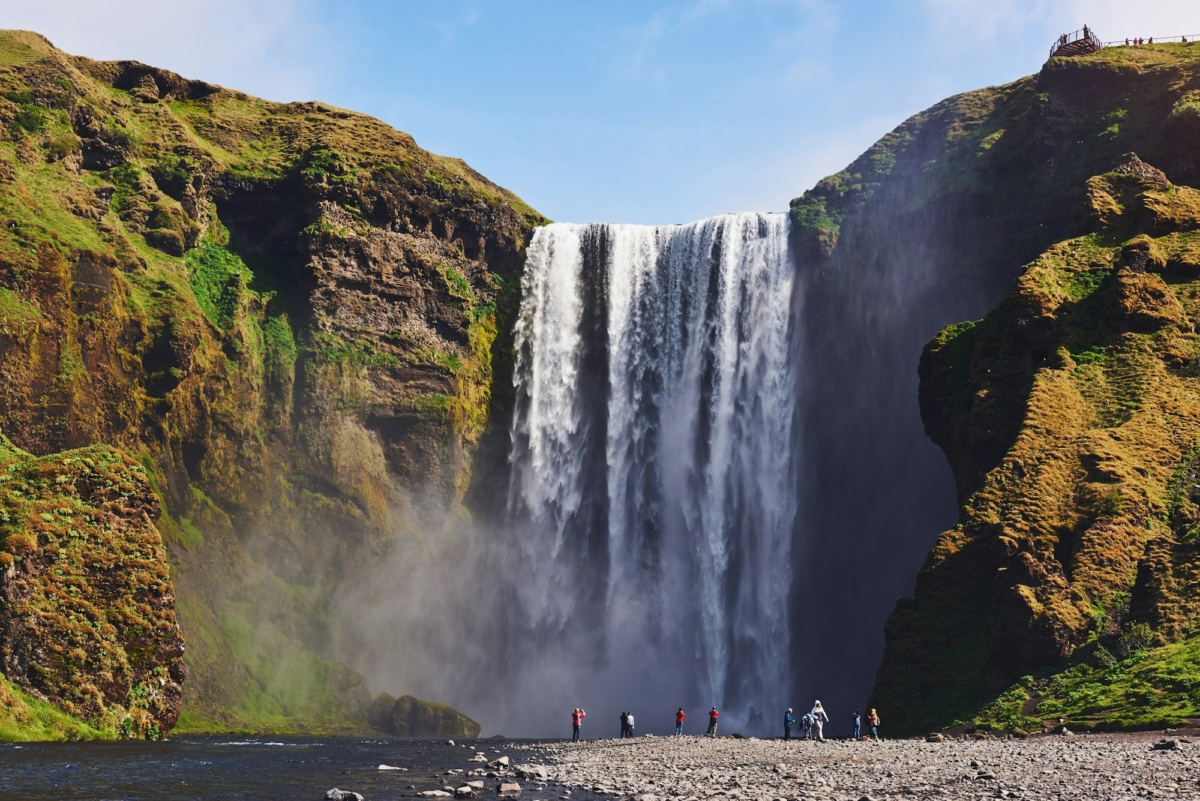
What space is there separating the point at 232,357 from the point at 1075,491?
139 feet

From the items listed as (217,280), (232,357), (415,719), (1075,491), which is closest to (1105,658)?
(1075,491)

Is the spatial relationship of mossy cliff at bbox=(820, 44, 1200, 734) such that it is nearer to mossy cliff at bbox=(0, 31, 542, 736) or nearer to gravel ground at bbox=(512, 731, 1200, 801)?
gravel ground at bbox=(512, 731, 1200, 801)

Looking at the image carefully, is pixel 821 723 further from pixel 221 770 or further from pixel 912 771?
pixel 221 770

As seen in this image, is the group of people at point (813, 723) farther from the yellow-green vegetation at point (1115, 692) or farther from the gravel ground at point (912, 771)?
the yellow-green vegetation at point (1115, 692)

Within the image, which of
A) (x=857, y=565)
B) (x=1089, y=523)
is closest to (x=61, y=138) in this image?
(x=857, y=565)

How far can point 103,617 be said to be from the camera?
39750 mm

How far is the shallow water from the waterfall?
24575 mm

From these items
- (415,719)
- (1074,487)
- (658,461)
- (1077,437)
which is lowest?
(415,719)

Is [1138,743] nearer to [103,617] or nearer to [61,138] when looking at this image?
[103,617]

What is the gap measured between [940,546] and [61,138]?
1912 inches

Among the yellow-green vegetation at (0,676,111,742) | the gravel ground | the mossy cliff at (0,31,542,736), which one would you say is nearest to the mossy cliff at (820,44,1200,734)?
the gravel ground

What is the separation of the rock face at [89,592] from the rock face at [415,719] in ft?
41.7

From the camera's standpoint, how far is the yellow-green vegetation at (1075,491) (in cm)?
3222

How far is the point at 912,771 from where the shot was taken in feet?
75.3
